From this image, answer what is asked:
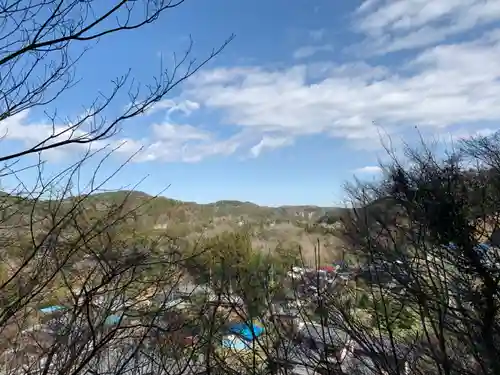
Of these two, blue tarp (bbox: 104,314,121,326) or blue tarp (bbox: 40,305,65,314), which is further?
blue tarp (bbox: 40,305,65,314)

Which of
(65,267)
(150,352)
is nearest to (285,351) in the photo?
(150,352)

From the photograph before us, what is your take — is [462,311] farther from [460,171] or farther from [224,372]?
[460,171]

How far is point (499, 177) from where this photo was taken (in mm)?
4926

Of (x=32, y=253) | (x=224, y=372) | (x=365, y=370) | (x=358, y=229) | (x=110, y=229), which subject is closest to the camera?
(x=32, y=253)

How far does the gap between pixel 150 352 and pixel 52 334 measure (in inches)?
17.8

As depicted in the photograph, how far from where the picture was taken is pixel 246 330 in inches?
84.7

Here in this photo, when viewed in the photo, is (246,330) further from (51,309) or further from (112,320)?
(51,309)

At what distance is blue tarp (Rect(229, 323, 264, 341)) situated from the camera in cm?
204

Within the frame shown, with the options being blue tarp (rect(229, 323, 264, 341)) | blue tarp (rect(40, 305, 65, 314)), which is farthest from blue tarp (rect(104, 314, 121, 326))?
blue tarp (rect(229, 323, 264, 341))

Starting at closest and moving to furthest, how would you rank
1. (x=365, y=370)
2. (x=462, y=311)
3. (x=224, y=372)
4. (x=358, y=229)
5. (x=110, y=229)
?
(x=110, y=229)
(x=224, y=372)
(x=365, y=370)
(x=462, y=311)
(x=358, y=229)

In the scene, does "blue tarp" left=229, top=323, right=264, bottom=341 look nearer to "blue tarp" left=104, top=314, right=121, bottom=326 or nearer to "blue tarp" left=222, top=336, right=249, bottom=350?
"blue tarp" left=222, top=336, right=249, bottom=350

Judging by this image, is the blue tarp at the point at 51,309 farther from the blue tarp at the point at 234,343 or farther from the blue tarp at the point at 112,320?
the blue tarp at the point at 234,343

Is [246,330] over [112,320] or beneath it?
beneath

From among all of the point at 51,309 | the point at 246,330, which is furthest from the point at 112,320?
the point at 246,330
